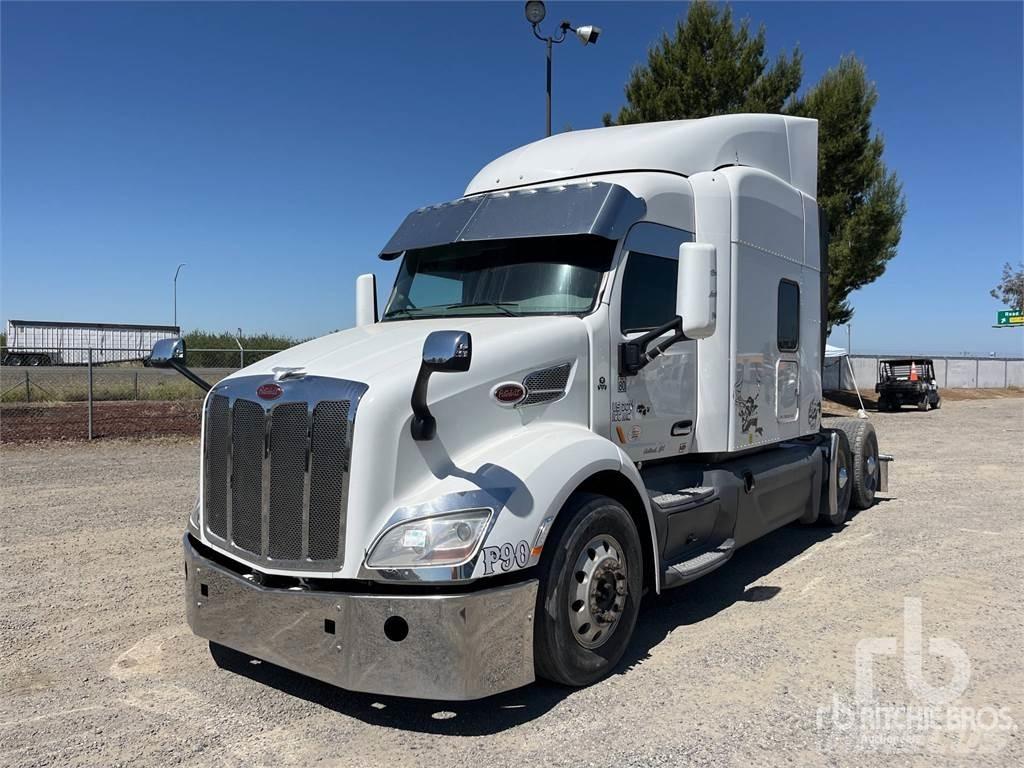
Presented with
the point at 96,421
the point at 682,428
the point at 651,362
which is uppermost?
the point at 651,362

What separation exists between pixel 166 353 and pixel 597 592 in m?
2.81

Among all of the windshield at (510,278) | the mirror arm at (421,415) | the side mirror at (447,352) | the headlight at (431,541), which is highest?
the windshield at (510,278)

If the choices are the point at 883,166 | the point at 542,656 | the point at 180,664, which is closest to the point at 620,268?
the point at 542,656

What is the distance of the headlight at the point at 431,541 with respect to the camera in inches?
125

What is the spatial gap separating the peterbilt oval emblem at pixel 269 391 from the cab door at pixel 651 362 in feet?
6.34

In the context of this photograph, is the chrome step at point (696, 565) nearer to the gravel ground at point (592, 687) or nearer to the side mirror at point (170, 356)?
the gravel ground at point (592, 687)

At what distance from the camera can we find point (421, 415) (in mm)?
3398

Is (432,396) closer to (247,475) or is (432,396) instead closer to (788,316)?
(247,475)

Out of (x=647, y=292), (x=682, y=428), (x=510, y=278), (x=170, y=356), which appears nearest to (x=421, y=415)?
(x=510, y=278)

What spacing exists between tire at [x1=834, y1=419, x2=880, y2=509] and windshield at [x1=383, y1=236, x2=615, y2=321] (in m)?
5.02

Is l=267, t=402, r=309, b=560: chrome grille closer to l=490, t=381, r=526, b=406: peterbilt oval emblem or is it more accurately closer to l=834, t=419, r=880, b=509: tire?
l=490, t=381, r=526, b=406: peterbilt oval emblem

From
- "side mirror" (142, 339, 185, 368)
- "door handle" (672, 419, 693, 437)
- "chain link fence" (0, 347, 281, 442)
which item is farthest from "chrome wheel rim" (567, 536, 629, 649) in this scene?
"chain link fence" (0, 347, 281, 442)

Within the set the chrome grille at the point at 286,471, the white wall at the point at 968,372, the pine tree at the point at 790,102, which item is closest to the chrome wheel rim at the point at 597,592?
the chrome grille at the point at 286,471

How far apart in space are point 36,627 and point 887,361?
1192 inches
